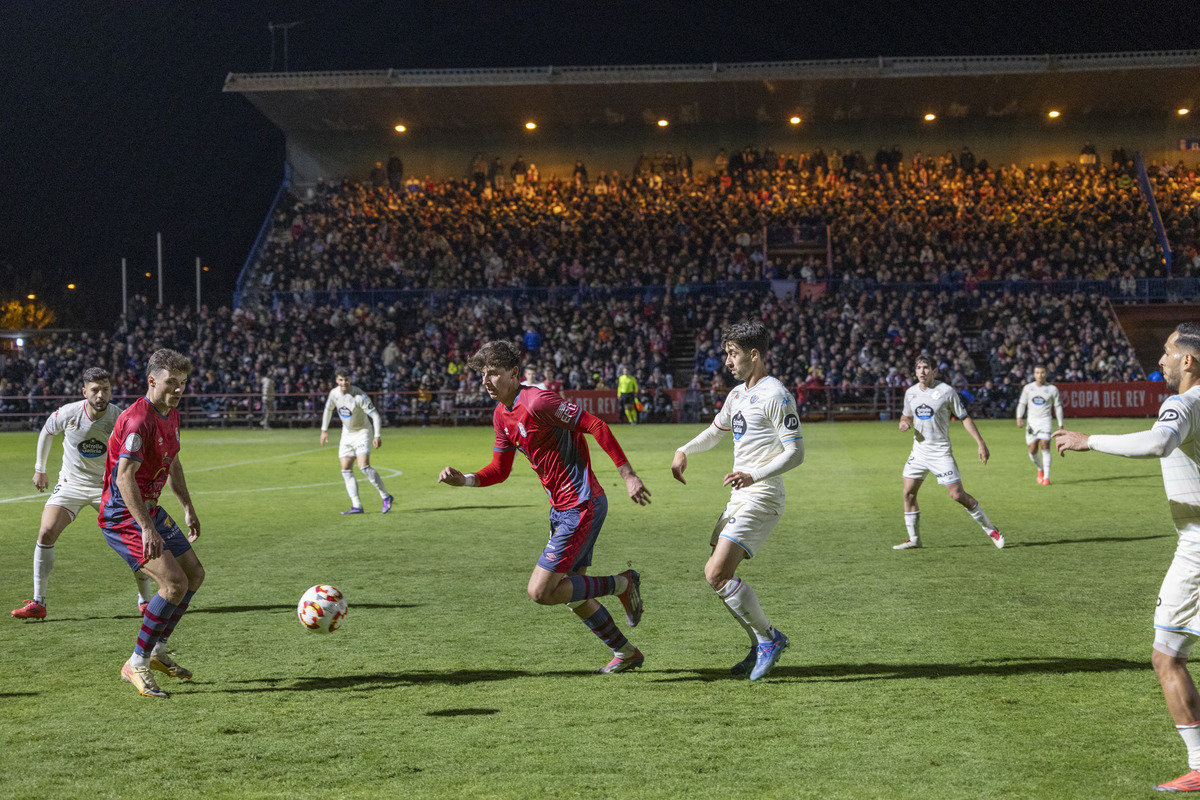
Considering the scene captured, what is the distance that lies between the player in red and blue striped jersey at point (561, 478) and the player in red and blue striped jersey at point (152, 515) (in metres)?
1.80

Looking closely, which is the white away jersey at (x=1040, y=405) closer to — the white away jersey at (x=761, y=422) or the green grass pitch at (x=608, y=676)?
the green grass pitch at (x=608, y=676)

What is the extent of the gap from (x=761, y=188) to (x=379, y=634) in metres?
41.3

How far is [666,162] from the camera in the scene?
49.1 m

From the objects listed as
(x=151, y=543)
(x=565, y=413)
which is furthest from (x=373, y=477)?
(x=565, y=413)

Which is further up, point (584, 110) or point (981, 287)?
point (584, 110)

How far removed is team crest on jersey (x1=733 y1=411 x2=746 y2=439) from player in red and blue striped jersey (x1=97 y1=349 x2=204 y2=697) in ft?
11.4

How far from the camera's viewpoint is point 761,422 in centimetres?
674

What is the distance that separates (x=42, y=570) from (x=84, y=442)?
1.11 metres

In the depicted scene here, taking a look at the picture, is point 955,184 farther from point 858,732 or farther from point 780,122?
point 858,732

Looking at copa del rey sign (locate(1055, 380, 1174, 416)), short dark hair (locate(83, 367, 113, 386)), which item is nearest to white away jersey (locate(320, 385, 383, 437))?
→ short dark hair (locate(83, 367, 113, 386))

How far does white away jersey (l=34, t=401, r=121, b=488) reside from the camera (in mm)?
8750

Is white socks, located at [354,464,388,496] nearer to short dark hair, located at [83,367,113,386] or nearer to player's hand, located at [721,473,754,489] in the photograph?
short dark hair, located at [83,367,113,386]

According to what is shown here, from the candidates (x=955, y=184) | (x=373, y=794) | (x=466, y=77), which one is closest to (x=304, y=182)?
(x=466, y=77)

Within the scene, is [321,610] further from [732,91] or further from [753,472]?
[732,91]
